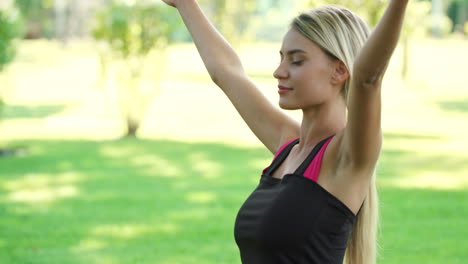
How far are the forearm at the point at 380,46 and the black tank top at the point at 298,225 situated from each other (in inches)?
12.0

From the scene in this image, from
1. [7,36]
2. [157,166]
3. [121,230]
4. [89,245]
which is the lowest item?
[157,166]

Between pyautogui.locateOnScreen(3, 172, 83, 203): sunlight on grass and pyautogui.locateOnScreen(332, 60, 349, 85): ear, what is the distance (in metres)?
7.38

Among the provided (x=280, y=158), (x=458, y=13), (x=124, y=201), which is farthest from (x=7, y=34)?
(x=458, y=13)

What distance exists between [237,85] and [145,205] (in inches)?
251

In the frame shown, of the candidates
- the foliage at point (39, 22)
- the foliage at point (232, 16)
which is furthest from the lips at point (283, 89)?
the foliage at point (39, 22)

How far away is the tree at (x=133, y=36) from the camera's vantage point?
1457 centimetres

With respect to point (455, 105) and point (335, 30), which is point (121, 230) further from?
point (455, 105)

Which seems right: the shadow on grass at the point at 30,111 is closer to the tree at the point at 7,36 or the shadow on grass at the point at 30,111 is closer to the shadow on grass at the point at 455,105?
the tree at the point at 7,36

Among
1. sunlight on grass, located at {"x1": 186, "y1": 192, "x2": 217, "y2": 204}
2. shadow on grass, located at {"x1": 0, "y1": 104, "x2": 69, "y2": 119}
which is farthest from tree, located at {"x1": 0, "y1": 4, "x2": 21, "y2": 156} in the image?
shadow on grass, located at {"x1": 0, "y1": 104, "x2": 69, "y2": 119}

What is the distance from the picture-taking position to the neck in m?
2.13

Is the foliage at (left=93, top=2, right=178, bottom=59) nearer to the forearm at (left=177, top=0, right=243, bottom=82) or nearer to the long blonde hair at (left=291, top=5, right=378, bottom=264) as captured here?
the forearm at (left=177, top=0, right=243, bottom=82)

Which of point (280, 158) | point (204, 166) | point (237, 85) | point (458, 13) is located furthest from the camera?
point (458, 13)

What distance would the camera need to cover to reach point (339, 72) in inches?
82.4

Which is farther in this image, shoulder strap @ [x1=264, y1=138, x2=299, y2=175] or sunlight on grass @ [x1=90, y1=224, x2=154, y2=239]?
sunlight on grass @ [x1=90, y1=224, x2=154, y2=239]
